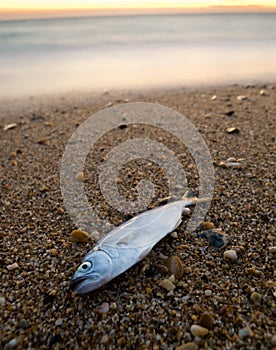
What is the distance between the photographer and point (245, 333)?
185 centimetres

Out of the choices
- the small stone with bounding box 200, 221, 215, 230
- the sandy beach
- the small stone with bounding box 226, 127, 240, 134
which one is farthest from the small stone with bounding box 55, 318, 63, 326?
the small stone with bounding box 226, 127, 240, 134

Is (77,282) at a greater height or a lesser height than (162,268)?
greater

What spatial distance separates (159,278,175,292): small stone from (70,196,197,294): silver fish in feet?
0.65

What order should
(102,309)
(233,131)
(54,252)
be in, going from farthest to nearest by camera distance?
1. (233,131)
2. (54,252)
3. (102,309)

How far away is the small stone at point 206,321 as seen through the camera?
1.89 m

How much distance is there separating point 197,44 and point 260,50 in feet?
9.01

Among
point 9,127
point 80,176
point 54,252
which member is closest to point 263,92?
point 80,176

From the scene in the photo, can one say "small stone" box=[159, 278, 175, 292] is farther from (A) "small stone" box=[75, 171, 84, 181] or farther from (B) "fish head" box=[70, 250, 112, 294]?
(A) "small stone" box=[75, 171, 84, 181]

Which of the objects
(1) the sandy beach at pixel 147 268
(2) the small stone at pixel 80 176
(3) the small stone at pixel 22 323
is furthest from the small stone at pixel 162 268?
(2) the small stone at pixel 80 176

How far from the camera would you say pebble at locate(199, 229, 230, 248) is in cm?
250

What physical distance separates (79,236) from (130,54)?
421 inches

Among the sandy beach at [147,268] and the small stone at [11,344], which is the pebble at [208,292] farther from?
the small stone at [11,344]

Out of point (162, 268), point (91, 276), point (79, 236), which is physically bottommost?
point (162, 268)

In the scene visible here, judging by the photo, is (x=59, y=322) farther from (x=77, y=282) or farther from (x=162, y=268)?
(x=162, y=268)
